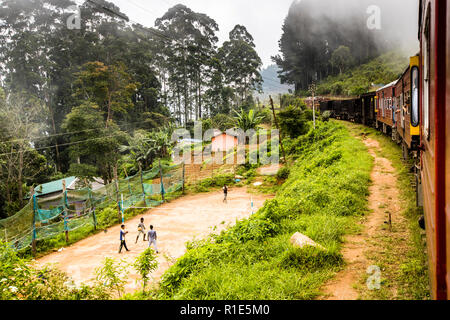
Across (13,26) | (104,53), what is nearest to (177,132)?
(104,53)

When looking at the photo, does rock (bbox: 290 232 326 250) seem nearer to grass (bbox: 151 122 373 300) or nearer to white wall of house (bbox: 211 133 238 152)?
grass (bbox: 151 122 373 300)

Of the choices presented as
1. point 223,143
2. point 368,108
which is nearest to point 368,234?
point 368,108

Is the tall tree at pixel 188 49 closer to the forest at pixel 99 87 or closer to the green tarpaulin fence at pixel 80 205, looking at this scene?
the forest at pixel 99 87

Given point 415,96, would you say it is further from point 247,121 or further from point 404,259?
point 247,121

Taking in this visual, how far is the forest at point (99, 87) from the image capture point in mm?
25656

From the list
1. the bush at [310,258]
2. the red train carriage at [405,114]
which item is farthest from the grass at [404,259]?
the red train carriage at [405,114]

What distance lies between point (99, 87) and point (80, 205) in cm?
1919

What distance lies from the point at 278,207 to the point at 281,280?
373 cm

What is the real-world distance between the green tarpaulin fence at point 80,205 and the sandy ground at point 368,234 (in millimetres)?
9686

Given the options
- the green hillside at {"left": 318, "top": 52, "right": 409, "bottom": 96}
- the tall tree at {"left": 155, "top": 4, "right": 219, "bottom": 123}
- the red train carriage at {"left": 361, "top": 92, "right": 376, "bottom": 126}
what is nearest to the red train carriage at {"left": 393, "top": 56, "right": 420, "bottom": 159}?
the red train carriage at {"left": 361, "top": 92, "right": 376, "bottom": 126}

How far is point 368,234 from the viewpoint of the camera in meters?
6.67

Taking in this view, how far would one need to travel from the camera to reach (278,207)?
27.3 feet

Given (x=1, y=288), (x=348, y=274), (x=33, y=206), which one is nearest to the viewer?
(x=1, y=288)
